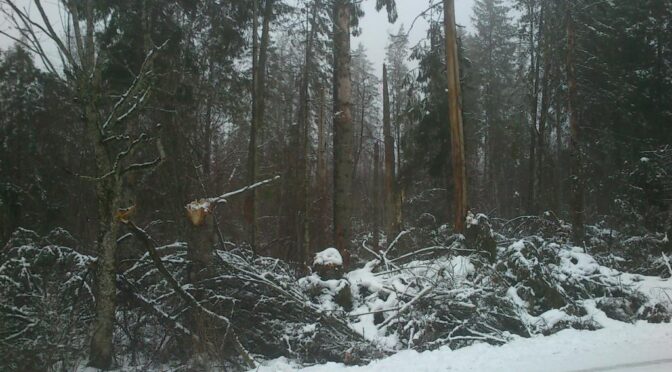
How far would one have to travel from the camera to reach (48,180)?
44.0 feet

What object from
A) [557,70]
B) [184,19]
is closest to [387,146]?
[557,70]

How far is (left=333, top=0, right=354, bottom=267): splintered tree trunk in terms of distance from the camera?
9625mm

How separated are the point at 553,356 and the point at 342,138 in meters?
5.49

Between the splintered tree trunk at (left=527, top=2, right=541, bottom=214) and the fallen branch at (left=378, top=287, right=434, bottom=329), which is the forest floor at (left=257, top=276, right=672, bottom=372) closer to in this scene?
the fallen branch at (left=378, top=287, right=434, bottom=329)

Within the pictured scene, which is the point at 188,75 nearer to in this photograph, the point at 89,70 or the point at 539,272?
the point at 89,70

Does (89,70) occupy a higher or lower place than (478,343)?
higher

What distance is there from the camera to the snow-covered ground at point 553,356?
548 cm

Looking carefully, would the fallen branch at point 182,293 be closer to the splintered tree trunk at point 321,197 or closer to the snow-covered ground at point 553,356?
the snow-covered ground at point 553,356

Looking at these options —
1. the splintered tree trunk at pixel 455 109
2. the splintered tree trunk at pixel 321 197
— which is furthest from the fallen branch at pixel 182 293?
the splintered tree trunk at pixel 321 197

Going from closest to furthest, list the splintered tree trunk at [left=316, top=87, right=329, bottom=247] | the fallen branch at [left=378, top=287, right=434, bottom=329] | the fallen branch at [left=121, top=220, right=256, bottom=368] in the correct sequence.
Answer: the fallen branch at [left=121, top=220, right=256, bottom=368] < the fallen branch at [left=378, top=287, right=434, bottom=329] < the splintered tree trunk at [left=316, top=87, right=329, bottom=247]

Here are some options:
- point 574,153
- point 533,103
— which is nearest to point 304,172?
point 574,153

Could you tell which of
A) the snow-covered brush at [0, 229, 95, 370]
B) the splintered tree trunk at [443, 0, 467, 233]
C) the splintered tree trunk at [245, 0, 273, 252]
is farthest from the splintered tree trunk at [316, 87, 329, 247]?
the snow-covered brush at [0, 229, 95, 370]

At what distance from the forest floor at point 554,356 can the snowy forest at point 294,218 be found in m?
0.05

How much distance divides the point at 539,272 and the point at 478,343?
8.30 ft
